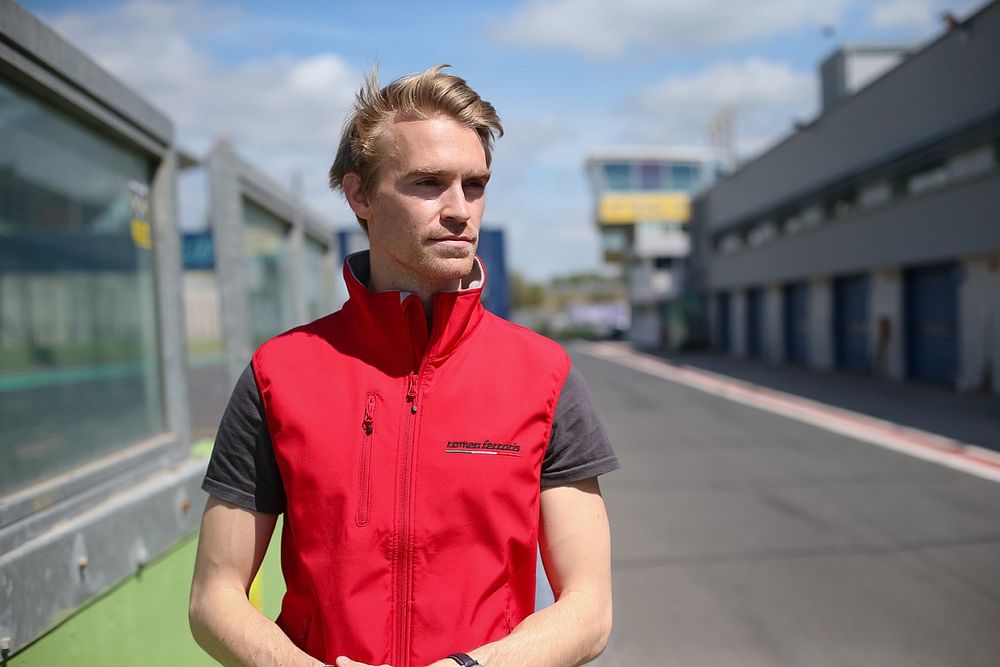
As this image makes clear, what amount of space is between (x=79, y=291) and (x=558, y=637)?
10.7 ft

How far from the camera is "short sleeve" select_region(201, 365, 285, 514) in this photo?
165cm

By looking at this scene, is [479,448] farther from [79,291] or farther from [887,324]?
[887,324]

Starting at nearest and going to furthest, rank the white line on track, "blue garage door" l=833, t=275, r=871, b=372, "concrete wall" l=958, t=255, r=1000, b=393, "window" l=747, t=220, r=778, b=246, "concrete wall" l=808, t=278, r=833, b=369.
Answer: the white line on track → "concrete wall" l=958, t=255, r=1000, b=393 → "blue garage door" l=833, t=275, r=871, b=372 → "concrete wall" l=808, t=278, r=833, b=369 → "window" l=747, t=220, r=778, b=246

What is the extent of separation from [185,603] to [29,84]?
192 centimetres

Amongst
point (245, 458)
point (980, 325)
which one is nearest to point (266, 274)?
point (245, 458)

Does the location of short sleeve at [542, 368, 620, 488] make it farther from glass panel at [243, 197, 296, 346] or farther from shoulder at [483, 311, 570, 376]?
glass panel at [243, 197, 296, 346]

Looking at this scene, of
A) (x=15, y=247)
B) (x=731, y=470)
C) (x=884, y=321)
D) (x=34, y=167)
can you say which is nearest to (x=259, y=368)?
(x=34, y=167)

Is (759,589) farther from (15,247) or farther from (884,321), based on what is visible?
(884,321)

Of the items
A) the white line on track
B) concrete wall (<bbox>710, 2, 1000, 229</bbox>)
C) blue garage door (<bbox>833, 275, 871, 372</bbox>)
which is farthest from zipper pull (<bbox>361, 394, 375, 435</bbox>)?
blue garage door (<bbox>833, 275, 871, 372</bbox>)

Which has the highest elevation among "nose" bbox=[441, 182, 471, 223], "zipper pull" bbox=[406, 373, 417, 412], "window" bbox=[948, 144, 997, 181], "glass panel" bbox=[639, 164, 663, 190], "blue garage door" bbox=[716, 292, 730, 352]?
"glass panel" bbox=[639, 164, 663, 190]

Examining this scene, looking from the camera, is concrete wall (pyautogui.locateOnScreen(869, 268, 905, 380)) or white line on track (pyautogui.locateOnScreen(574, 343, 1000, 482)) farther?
concrete wall (pyautogui.locateOnScreen(869, 268, 905, 380))

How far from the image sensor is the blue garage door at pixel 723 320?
36.1 meters

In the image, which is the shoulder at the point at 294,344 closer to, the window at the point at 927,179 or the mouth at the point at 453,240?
the mouth at the point at 453,240

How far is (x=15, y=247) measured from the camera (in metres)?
3.59
